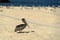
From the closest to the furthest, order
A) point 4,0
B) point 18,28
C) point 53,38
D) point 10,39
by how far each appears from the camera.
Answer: point 10,39 < point 53,38 < point 18,28 < point 4,0

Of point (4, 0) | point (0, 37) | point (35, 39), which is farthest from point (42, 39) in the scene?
point (4, 0)

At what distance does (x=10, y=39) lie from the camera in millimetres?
14359

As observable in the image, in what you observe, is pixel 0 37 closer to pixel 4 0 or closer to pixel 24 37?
pixel 24 37

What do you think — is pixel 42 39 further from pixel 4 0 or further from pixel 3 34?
pixel 4 0

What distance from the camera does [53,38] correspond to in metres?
15.4

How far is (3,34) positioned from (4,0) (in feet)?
301

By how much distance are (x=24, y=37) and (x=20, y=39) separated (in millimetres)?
765

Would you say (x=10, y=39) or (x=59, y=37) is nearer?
(x=10, y=39)

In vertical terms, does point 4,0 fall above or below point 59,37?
below

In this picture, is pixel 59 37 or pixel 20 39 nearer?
pixel 20 39

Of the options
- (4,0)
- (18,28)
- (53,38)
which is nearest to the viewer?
(53,38)

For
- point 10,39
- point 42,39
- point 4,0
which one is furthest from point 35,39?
point 4,0

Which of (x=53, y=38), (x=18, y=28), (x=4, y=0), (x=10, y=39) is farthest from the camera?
(x=4, y=0)

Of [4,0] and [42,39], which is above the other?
[42,39]
